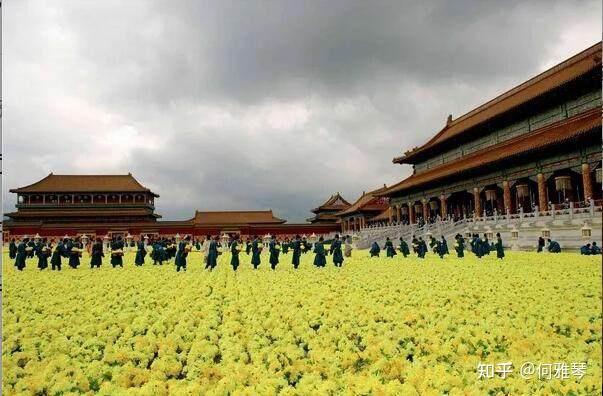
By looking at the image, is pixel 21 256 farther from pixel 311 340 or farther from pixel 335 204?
pixel 335 204

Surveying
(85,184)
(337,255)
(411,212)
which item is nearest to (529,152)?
(337,255)

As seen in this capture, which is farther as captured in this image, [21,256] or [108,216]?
[108,216]

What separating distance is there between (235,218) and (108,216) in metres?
12.3

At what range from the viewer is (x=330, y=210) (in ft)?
190

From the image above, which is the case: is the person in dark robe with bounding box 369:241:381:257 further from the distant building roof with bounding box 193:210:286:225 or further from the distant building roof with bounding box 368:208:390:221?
the distant building roof with bounding box 193:210:286:225

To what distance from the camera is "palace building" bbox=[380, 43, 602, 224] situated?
1898 centimetres

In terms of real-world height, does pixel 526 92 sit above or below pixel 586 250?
above

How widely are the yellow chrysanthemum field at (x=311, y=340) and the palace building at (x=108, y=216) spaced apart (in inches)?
1526

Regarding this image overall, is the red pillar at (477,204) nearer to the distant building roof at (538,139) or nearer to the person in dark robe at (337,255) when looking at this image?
the distant building roof at (538,139)

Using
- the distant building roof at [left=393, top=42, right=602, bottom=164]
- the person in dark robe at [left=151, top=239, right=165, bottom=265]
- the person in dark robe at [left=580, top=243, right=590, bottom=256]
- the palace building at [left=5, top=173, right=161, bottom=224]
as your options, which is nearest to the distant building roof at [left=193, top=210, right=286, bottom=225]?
the palace building at [left=5, top=173, right=161, bottom=224]

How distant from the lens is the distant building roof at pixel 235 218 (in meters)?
48.5

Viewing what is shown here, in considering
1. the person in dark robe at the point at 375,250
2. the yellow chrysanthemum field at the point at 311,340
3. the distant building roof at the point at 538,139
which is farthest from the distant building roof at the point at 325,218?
the yellow chrysanthemum field at the point at 311,340

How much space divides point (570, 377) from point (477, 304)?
146 inches

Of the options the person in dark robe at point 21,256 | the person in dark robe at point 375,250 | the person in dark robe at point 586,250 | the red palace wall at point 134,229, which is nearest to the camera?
the person in dark robe at point 586,250
